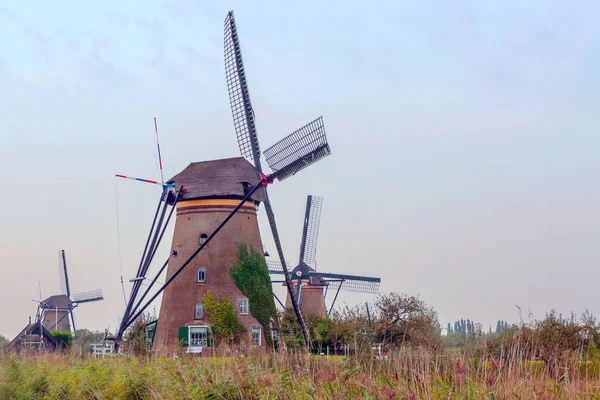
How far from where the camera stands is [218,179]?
3088 cm

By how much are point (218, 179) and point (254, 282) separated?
13.9 feet

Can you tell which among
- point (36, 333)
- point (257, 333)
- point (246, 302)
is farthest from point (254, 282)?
point (36, 333)

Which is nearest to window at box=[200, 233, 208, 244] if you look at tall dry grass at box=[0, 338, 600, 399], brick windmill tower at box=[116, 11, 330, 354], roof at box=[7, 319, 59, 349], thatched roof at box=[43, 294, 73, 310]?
brick windmill tower at box=[116, 11, 330, 354]

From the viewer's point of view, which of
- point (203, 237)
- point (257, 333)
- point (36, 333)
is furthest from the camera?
point (36, 333)

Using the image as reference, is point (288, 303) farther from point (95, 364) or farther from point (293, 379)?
point (293, 379)

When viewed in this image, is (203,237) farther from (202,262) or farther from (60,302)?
(60,302)

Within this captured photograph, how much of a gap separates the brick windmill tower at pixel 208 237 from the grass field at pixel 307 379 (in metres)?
12.9

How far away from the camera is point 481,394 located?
8500 millimetres

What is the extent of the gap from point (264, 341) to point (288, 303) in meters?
20.5

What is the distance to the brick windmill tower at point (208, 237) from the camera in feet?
100

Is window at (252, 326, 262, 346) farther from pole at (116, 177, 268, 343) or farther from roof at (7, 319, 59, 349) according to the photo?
roof at (7, 319, 59, 349)

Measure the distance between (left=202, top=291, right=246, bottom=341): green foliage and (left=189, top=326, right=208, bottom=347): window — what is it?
0.48 metres

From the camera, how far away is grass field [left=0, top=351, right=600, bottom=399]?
8750 millimetres

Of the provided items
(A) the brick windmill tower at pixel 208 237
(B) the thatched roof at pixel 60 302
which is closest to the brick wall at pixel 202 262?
A: (A) the brick windmill tower at pixel 208 237
